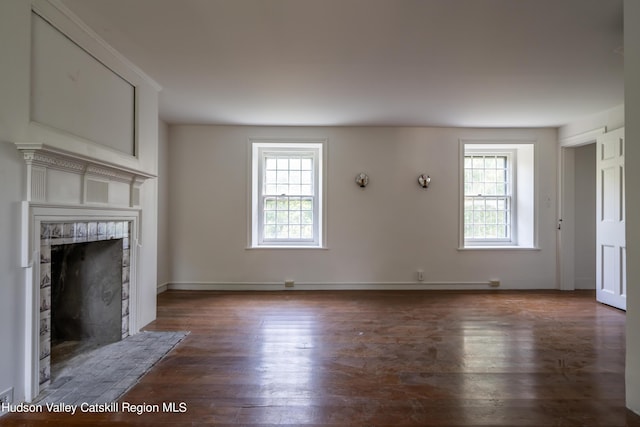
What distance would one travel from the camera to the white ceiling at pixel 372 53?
7.45 ft

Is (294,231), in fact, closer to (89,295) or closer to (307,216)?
(307,216)

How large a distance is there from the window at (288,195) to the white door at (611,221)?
149 inches

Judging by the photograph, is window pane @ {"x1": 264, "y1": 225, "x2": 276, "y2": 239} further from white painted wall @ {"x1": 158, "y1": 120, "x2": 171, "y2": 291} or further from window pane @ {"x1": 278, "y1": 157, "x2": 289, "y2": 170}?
white painted wall @ {"x1": 158, "y1": 120, "x2": 171, "y2": 291}

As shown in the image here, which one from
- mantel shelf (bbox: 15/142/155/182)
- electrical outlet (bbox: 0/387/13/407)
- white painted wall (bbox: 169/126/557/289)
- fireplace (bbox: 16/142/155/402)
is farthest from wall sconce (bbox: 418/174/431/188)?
electrical outlet (bbox: 0/387/13/407)

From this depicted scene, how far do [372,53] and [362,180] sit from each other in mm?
2440

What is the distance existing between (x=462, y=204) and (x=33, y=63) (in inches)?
201

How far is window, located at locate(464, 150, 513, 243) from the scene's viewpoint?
547 cm

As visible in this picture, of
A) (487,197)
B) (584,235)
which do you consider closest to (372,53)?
(487,197)

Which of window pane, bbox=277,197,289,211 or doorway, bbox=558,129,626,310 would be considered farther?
window pane, bbox=277,197,289,211

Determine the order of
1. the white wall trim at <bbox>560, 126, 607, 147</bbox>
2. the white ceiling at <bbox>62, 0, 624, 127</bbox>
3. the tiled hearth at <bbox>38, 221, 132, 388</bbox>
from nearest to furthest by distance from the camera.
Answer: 1. the tiled hearth at <bbox>38, 221, 132, 388</bbox>
2. the white ceiling at <bbox>62, 0, 624, 127</bbox>
3. the white wall trim at <bbox>560, 126, 607, 147</bbox>

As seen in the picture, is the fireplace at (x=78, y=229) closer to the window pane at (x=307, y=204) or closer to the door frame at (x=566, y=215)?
the window pane at (x=307, y=204)

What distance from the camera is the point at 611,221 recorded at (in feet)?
14.0

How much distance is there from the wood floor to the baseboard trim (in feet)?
2.69

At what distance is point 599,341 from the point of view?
10.1 ft
